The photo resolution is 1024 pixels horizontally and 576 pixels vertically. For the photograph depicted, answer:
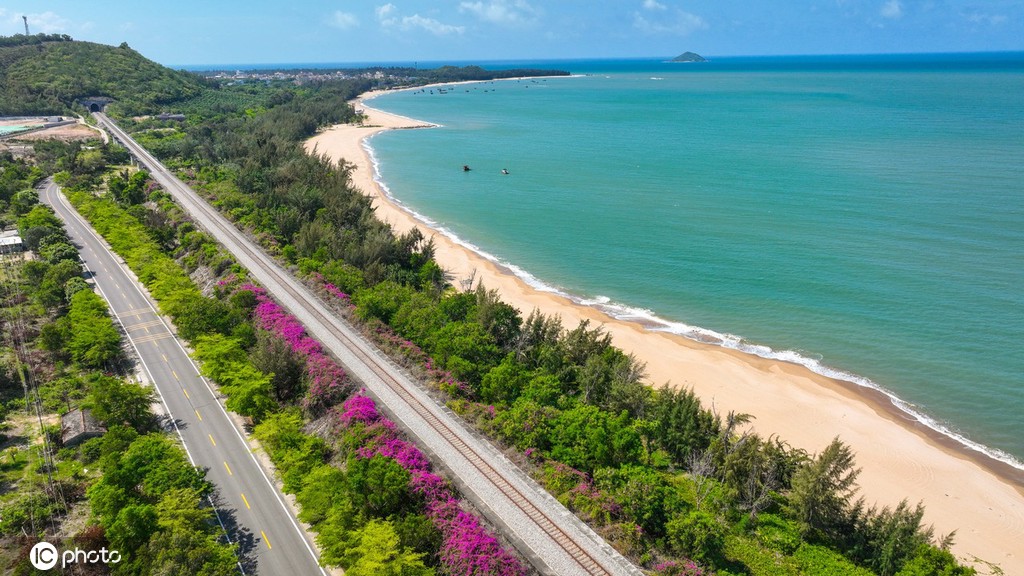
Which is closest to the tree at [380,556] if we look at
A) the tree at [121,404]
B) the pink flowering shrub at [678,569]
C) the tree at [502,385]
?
the pink flowering shrub at [678,569]

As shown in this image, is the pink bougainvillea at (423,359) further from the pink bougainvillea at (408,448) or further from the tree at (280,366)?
the tree at (280,366)

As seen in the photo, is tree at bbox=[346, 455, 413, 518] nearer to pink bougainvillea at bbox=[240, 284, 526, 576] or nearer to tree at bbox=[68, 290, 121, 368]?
pink bougainvillea at bbox=[240, 284, 526, 576]

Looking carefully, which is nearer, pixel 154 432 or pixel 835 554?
pixel 835 554

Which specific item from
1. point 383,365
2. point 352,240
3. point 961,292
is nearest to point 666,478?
point 383,365

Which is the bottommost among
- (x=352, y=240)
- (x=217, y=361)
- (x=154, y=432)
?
(x=154, y=432)

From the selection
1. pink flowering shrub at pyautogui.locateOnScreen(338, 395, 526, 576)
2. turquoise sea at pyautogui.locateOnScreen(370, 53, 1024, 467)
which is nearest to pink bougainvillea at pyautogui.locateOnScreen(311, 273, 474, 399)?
pink flowering shrub at pyautogui.locateOnScreen(338, 395, 526, 576)

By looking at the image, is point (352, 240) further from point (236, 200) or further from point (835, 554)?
point (835, 554)

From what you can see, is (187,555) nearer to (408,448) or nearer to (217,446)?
(217,446)
